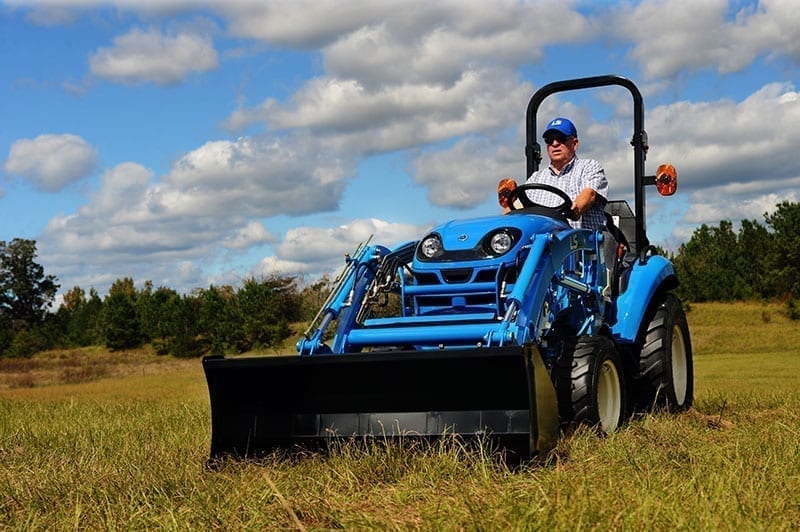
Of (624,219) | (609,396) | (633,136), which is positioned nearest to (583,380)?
(609,396)

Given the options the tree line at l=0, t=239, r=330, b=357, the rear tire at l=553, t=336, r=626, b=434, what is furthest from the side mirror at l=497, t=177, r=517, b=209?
the tree line at l=0, t=239, r=330, b=357

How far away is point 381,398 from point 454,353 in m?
0.64

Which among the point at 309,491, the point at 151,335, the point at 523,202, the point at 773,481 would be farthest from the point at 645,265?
the point at 151,335

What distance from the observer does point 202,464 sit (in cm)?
560

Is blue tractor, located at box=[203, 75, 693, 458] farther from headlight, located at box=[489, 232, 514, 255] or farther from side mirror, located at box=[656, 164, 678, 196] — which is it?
side mirror, located at box=[656, 164, 678, 196]

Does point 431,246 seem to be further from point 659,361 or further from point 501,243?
point 659,361

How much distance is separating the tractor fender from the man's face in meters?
1.00

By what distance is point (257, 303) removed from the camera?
59562 millimetres

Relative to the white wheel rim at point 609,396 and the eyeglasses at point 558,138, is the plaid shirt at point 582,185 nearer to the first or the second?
the eyeglasses at point 558,138

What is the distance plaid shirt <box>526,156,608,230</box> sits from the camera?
6.95 metres

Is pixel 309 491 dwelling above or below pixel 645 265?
below

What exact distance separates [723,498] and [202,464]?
307 cm

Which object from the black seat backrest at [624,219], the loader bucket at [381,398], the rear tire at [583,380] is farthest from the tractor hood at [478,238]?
the black seat backrest at [624,219]

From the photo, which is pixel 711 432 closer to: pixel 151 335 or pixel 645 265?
pixel 645 265
